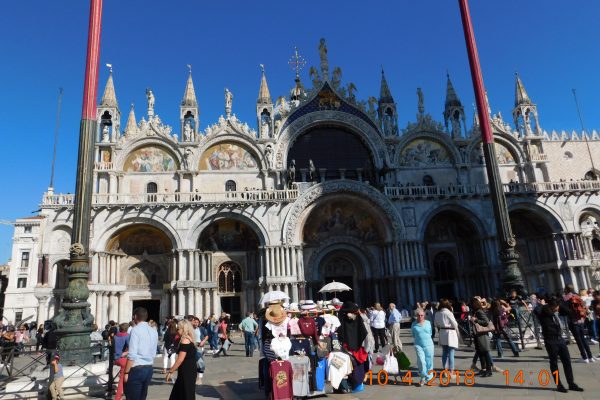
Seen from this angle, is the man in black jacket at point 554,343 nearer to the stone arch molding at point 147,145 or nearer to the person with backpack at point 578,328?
the person with backpack at point 578,328

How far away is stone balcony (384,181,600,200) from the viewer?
29.4 meters

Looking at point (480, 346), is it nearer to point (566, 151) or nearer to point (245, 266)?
point (245, 266)

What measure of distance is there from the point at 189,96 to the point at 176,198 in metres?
8.69

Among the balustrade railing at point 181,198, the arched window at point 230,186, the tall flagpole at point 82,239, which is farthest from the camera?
the arched window at point 230,186

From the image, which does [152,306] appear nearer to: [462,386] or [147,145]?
[147,145]

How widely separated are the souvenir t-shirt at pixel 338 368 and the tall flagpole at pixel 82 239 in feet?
21.4

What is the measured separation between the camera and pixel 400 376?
1043cm

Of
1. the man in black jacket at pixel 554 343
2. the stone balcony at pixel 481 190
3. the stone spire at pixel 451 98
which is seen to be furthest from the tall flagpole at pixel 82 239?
the stone spire at pixel 451 98

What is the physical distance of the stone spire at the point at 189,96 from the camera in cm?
3203

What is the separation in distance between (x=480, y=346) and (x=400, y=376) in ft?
6.60

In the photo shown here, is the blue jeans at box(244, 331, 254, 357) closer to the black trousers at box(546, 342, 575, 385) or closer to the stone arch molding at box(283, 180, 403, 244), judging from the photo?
the black trousers at box(546, 342, 575, 385)

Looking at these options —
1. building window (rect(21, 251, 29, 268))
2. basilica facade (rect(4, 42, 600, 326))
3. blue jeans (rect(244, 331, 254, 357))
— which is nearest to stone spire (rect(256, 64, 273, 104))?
basilica facade (rect(4, 42, 600, 326))

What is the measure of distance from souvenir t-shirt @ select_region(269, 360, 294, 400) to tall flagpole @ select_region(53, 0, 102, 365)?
595 cm

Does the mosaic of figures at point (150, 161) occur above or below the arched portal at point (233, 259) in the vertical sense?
above
